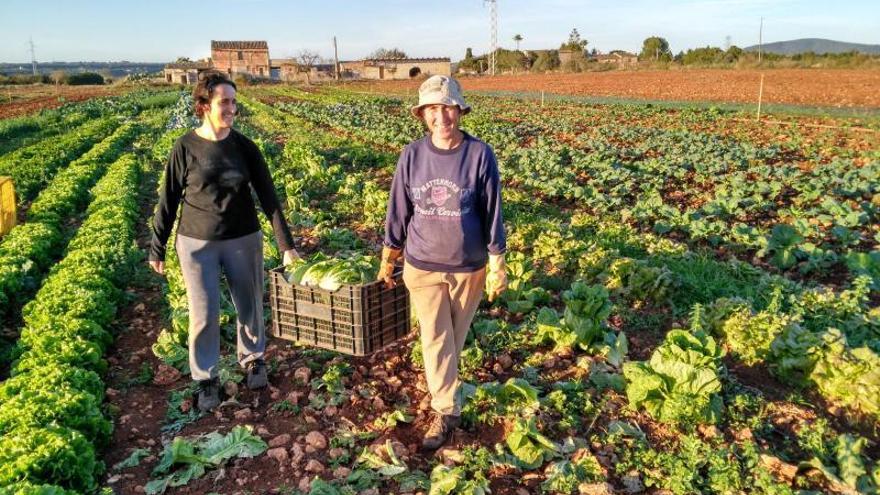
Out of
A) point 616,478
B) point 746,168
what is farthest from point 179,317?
point 746,168

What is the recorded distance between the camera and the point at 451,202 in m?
3.76

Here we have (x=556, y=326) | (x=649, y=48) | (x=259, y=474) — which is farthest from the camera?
(x=649, y=48)

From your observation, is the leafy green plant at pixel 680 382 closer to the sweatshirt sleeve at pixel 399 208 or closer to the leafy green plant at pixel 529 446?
the leafy green plant at pixel 529 446

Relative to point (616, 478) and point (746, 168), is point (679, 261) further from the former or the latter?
point (746, 168)

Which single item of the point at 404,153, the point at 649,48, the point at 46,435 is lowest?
the point at 46,435

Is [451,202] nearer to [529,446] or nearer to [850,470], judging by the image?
[529,446]

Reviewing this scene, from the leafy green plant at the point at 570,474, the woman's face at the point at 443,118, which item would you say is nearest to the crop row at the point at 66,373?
the leafy green plant at the point at 570,474

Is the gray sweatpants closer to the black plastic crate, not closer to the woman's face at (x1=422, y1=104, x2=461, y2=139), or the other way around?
the black plastic crate

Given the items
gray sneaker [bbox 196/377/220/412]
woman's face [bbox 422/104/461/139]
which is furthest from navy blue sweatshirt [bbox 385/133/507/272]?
gray sneaker [bbox 196/377/220/412]

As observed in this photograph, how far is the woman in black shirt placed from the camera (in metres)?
4.27

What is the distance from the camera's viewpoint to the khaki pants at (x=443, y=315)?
3.97 m

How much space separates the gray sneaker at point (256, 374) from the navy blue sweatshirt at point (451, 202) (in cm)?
180

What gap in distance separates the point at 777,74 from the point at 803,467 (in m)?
50.4

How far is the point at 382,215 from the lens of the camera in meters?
9.66
